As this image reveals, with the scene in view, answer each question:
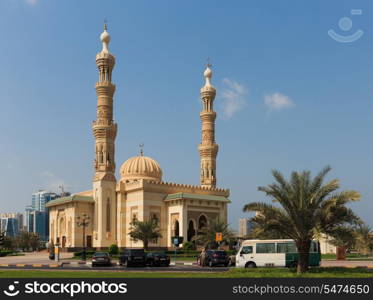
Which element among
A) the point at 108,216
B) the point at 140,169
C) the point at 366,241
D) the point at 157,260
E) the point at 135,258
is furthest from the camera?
the point at 140,169

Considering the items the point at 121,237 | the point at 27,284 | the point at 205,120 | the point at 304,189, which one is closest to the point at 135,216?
the point at 121,237

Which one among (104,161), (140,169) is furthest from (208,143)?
(104,161)

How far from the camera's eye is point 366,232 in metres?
53.5

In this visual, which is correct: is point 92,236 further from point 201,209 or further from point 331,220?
point 331,220

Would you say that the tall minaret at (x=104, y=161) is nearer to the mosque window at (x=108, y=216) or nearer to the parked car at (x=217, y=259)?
the mosque window at (x=108, y=216)

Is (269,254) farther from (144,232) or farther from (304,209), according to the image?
(144,232)

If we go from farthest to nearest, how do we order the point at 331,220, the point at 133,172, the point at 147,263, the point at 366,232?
the point at 133,172
the point at 366,232
the point at 147,263
the point at 331,220

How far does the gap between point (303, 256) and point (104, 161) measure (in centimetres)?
4252

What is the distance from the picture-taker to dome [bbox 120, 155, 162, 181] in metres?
69.6

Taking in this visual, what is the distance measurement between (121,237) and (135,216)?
312cm

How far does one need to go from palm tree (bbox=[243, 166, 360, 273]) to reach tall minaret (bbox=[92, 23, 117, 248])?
1589 inches

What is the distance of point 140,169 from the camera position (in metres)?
69.8

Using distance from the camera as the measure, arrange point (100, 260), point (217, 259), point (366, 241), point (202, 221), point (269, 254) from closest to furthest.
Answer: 1. point (269, 254)
2. point (217, 259)
3. point (100, 260)
4. point (366, 241)
5. point (202, 221)

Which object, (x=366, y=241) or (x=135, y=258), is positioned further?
(x=366, y=241)
